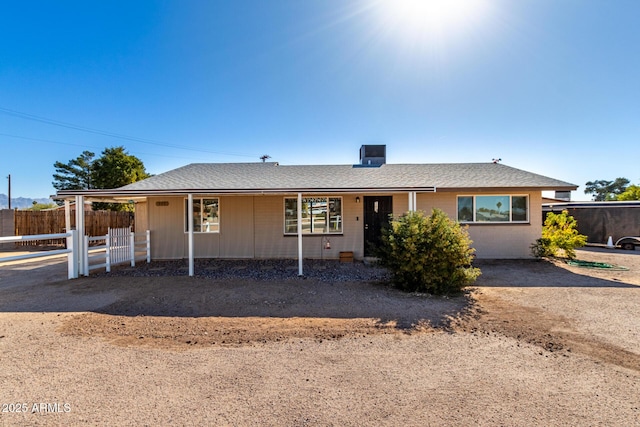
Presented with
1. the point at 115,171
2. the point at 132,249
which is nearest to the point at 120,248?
the point at 132,249

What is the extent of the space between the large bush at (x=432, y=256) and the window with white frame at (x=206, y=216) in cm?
666

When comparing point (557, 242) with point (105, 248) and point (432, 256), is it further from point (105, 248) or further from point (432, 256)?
point (105, 248)

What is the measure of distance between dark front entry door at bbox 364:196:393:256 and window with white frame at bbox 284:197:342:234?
951 mm

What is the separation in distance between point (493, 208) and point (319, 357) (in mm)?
9417

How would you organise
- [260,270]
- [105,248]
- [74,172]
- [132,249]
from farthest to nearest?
[74,172] → [132,249] → [105,248] → [260,270]

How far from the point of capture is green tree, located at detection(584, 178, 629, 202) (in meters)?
39.3

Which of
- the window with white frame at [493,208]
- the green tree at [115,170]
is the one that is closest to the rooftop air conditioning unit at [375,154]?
the window with white frame at [493,208]

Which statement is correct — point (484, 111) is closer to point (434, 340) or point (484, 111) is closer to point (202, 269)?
point (434, 340)

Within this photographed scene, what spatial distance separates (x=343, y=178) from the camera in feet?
33.9

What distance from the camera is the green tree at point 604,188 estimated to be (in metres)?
39.3

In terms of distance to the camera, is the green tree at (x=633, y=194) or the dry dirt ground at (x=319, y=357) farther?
the green tree at (x=633, y=194)

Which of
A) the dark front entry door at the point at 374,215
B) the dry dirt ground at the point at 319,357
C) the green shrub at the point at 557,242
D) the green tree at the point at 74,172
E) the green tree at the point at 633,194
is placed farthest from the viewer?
the green tree at the point at 74,172

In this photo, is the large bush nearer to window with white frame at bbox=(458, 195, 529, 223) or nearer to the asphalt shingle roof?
the asphalt shingle roof

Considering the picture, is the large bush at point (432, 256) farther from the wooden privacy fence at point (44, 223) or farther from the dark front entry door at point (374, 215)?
the wooden privacy fence at point (44, 223)
